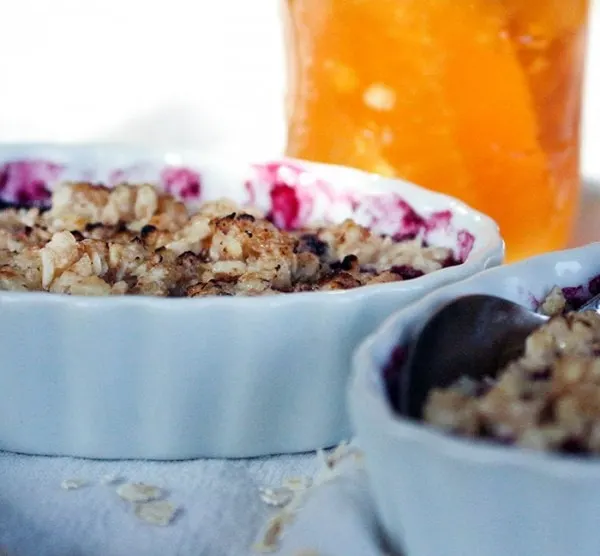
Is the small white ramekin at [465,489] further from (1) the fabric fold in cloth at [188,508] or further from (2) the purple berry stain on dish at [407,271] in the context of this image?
(2) the purple berry stain on dish at [407,271]

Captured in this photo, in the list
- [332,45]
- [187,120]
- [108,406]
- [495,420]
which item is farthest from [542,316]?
[187,120]

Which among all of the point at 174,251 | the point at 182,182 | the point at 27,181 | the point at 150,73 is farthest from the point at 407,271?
the point at 150,73

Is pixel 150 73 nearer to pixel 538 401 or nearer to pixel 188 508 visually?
pixel 188 508

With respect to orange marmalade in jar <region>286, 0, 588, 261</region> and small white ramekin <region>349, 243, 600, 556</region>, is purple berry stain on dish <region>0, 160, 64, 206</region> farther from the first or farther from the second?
small white ramekin <region>349, 243, 600, 556</region>

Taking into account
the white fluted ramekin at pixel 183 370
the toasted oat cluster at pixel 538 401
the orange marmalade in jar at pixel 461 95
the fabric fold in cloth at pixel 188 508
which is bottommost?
the fabric fold in cloth at pixel 188 508

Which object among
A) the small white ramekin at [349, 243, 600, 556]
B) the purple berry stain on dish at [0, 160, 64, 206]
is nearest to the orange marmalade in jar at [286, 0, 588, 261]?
the purple berry stain on dish at [0, 160, 64, 206]

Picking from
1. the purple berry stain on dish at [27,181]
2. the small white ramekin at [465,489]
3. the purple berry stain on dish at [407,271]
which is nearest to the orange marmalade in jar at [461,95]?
the purple berry stain on dish at [407,271]
